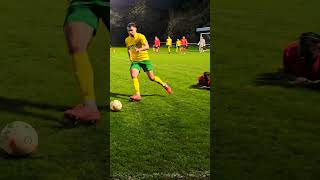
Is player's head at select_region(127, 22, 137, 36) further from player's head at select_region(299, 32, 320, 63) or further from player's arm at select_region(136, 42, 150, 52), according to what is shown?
player's head at select_region(299, 32, 320, 63)

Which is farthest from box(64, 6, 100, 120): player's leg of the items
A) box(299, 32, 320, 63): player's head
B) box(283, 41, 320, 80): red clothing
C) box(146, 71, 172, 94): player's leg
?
box(283, 41, 320, 80): red clothing

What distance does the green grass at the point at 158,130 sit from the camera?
15.5 feet

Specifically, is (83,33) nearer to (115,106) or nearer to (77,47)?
(77,47)

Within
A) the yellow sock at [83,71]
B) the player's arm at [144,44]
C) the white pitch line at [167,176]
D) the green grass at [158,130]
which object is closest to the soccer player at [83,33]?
the yellow sock at [83,71]

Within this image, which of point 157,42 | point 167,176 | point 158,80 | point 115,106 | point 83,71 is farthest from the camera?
point 157,42

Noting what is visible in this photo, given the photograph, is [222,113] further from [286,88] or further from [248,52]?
[248,52]

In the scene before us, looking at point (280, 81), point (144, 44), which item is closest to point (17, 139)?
point (144, 44)

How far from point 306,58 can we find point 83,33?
5050mm

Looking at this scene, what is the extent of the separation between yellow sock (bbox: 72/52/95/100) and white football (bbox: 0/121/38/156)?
808 millimetres

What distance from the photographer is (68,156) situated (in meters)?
4.78

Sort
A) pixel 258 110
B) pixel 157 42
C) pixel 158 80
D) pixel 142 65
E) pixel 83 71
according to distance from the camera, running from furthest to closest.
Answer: pixel 157 42 < pixel 158 80 < pixel 142 65 < pixel 258 110 < pixel 83 71

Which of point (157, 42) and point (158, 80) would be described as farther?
point (157, 42)

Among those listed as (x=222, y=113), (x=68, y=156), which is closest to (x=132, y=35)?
(x=222, y=113)

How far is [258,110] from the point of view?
682 cm
